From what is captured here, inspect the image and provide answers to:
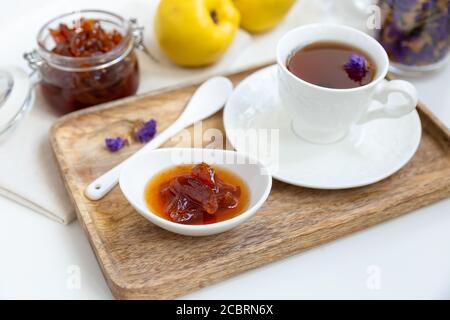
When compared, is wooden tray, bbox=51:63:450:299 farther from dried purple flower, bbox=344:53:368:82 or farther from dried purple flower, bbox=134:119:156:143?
dried purple flower, bbox=344:53:368:82

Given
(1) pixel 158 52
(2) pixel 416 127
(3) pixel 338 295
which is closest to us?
(3) pixel 338 295

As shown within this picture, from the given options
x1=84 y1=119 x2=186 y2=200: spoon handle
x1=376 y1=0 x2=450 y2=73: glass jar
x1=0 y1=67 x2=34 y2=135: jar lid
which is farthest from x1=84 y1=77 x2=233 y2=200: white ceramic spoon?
x1=376 y1=0 x2=450 y2=73: glass jar

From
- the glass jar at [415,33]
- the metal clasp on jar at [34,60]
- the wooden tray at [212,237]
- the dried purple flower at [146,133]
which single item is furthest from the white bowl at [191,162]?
the glass jar at [415,33]

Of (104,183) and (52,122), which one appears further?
(52,122)

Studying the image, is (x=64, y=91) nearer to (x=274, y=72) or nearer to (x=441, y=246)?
A: (x=274, y=72)

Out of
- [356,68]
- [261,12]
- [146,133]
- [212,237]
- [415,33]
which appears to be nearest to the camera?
[212,237]

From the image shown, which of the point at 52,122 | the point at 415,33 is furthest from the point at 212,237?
the point at 415,33

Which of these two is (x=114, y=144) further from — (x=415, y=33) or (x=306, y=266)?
(x=415, y=33)

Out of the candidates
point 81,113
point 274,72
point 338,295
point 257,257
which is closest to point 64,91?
point 81,113
